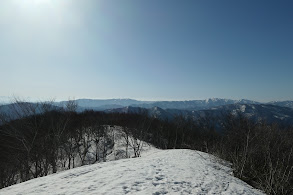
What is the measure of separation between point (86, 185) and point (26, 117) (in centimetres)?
1765

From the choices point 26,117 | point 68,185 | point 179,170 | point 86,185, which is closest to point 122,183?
point 86,185

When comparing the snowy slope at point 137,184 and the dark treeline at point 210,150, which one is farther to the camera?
the dark treeline at point 210,150

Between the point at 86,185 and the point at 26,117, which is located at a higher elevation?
the point at 26,117

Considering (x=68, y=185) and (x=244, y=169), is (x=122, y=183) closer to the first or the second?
(x=68, y=185)

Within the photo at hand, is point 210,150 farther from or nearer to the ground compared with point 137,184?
nearer to the ground

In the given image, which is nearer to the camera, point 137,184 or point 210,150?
point 137,184

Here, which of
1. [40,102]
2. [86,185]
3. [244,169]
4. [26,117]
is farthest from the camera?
[40,102]

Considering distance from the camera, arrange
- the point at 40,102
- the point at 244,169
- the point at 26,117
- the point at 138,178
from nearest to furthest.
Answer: the point at 138,178
the point at 244,169
the point at 26,117
the point at 40,102

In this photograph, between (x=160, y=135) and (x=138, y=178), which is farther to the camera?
(x=160, y=135)

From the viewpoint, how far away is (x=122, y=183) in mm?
9109

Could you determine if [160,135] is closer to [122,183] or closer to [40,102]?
[40,102]

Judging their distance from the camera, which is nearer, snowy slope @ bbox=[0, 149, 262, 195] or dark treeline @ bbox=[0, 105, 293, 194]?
snowy slope @ bbox=[0, 149, 262, 195]

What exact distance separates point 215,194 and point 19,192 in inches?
435

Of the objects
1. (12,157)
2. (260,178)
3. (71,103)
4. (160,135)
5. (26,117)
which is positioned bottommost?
(160,135)
